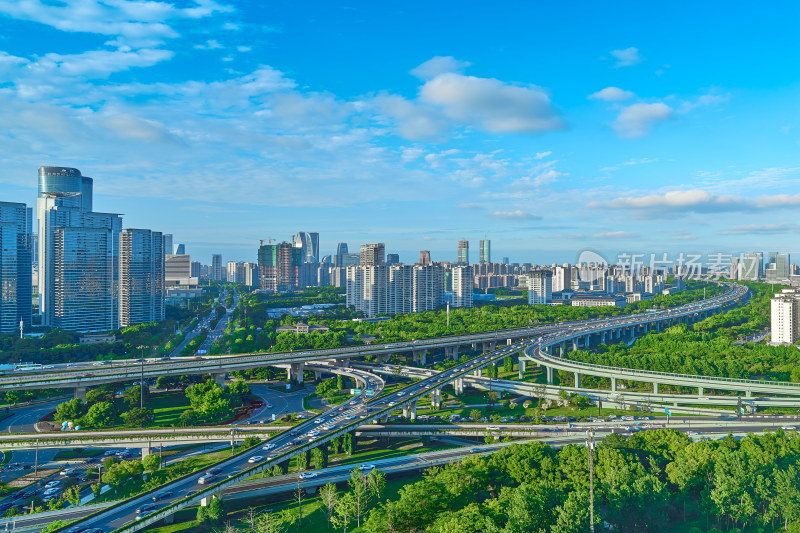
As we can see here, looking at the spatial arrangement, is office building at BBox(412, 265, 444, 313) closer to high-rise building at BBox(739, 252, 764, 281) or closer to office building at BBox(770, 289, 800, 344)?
office building at BBox(770, 289, 800, 344)

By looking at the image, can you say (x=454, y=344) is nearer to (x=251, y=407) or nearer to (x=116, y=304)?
(x=251, y=407)

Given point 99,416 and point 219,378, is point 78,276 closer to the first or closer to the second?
point 219,378

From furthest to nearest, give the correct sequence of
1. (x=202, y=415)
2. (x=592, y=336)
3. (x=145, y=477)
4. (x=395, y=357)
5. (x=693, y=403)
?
(x=592, y=336), (x=395, y=357), (x=693, y=403), (x=202, y=415), (x=145, y=477)

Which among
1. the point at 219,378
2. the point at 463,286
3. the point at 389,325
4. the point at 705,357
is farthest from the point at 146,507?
the point at 463,286

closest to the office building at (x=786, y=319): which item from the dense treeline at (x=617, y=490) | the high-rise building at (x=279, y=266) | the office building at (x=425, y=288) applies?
the dense treeline at (x=617, y=490)

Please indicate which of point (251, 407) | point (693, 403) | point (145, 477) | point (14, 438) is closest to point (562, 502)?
point (145, 477)

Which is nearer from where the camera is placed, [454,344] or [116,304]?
[454,344]
